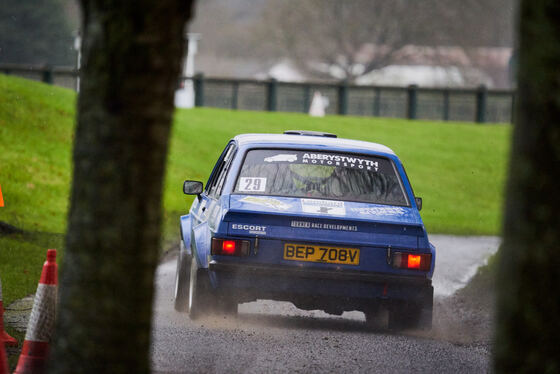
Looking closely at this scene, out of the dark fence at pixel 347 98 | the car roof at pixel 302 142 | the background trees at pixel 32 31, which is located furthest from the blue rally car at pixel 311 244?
the background trees at pixel 32 31

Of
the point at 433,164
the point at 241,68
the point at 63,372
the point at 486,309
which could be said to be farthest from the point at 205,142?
the point at 241,68

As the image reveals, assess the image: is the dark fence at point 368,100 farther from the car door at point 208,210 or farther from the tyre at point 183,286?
the tyre at point 183,286

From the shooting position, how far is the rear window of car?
9461 millimetres

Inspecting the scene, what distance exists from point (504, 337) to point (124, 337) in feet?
5.02

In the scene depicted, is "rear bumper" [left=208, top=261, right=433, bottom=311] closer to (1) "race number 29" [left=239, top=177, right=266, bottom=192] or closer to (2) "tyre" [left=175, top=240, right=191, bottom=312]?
(1) "race number 29" [left=239, top=177, right=266, bottom=192]

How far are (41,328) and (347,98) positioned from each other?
35.0 metres

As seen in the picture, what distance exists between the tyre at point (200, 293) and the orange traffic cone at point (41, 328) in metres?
2.19

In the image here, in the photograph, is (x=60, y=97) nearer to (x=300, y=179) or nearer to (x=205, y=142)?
(x=205, y=142)

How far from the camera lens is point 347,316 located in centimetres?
1104

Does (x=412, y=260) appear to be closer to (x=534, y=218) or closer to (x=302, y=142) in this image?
(x=302, y=142)

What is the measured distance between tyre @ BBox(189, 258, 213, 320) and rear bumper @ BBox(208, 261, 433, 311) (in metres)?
0.12

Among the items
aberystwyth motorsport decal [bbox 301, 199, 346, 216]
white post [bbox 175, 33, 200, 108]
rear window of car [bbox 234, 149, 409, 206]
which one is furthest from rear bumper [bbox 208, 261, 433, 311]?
white post [bbox 175, 33, 200, 108]

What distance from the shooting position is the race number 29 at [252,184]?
30.8 feet

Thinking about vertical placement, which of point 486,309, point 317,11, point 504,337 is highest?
point 317,11
